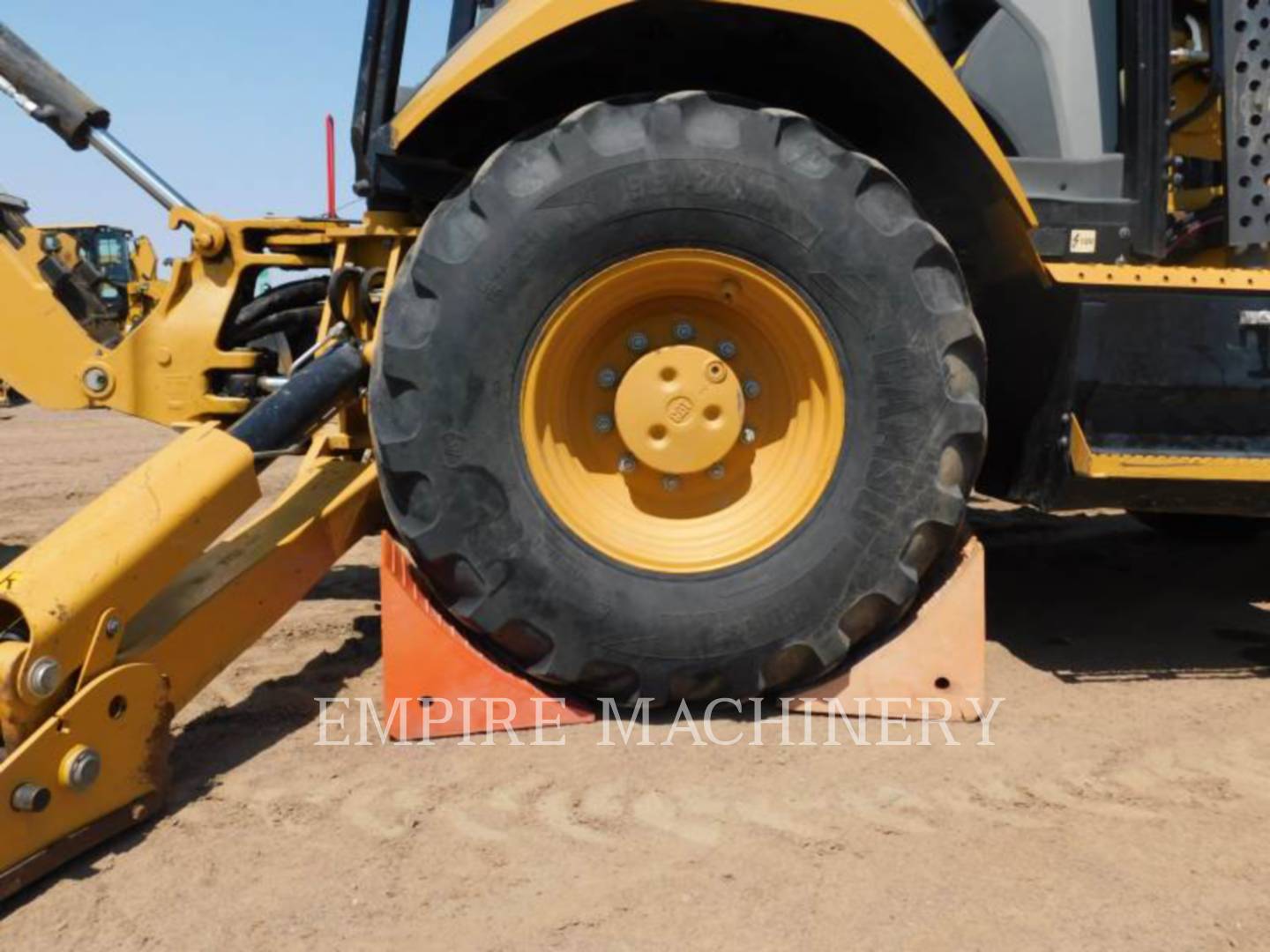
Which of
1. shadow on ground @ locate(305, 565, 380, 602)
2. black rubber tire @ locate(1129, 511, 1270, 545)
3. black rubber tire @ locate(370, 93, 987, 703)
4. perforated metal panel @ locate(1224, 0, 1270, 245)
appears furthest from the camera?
black rubber tire @ locate(1129, 511, 1270, 545)

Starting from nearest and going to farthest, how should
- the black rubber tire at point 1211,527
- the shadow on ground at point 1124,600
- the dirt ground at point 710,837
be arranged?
the dirt ground at point 710,837 → the shadow on ground at point 1124,600 → the black rubber tire at point 1211,527

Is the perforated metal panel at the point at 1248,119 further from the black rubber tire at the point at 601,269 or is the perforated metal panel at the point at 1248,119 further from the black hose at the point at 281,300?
the black hose at the point at 281,300

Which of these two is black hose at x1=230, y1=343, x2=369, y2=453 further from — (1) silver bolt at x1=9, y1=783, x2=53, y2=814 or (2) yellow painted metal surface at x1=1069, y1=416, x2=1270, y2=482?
(2) yellow painted metal surface at x1=1069, y1=416, x2=1270, y2=482

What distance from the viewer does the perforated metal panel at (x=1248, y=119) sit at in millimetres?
2822

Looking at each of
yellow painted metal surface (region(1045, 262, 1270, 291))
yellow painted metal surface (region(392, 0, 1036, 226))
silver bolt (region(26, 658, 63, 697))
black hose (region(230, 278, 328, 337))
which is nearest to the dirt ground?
silver bolt (region(26, 658, 63, 697))

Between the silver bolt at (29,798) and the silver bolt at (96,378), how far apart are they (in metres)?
1.85

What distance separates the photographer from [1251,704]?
2.85 m

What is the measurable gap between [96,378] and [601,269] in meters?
1.94

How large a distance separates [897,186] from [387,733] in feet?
5.84

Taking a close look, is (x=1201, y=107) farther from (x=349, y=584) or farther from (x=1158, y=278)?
(x=349, y=584)

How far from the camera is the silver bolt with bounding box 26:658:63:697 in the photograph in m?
1.98

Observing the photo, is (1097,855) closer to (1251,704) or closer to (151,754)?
(1251,704)

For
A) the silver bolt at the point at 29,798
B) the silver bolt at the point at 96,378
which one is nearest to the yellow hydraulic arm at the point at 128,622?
the silver bolt at the point at 29,798

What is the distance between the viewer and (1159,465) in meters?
2.73
